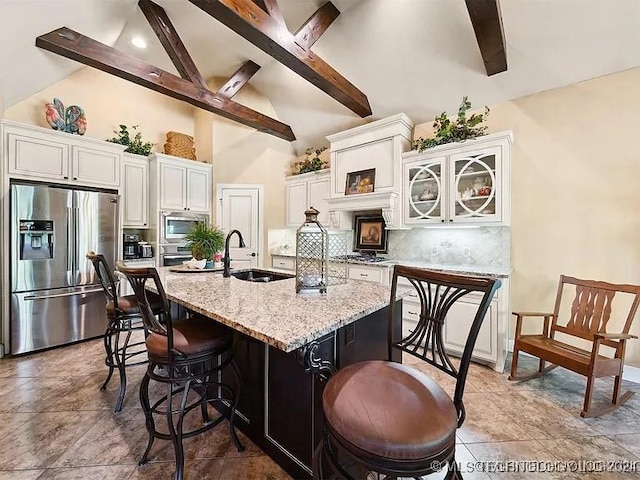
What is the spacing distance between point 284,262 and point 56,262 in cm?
290

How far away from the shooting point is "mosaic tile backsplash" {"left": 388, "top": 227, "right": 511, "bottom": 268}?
314cm

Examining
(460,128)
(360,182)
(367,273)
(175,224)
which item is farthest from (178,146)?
(460,128)

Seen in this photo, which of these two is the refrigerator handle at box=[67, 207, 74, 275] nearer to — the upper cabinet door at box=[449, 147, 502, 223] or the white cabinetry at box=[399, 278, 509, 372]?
the white cabinetry at box=[399, 278, 509, 372]

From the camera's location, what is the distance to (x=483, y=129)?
3088 mm

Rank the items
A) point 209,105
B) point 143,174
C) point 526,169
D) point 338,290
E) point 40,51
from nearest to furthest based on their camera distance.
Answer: point 338,290
point 40,51
point 526,169
point 209,105
point 143,174

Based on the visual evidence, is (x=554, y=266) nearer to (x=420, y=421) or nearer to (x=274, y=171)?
(x=420, y=421)

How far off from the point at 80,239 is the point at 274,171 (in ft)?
9.80

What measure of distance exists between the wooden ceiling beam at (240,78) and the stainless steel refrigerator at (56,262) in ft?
7.08

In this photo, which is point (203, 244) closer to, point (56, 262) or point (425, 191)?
point (56, 262)

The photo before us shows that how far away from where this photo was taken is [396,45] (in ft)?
10.4

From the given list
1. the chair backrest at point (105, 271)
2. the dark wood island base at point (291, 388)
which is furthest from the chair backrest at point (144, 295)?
the chair backrest at point (105, 271)

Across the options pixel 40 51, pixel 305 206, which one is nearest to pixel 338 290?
pixel 305 206

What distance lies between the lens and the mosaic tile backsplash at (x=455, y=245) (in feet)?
10.3

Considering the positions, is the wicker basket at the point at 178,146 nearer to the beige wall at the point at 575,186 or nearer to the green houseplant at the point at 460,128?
the green houseplant at the point at 460,128
